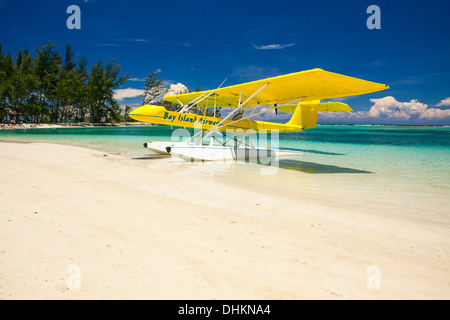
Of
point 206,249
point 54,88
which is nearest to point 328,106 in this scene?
point 206,249

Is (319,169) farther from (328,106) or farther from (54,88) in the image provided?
(54,88)

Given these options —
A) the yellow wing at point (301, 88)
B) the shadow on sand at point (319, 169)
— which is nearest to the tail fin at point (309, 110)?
the yellow wing at point (301, 88)

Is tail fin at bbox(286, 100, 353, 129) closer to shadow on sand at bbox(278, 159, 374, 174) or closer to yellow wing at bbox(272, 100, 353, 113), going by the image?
yellow wing at bbox(272, 100, 353, 113)

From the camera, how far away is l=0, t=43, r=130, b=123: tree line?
1572 inches

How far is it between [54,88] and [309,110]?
53.3 meters

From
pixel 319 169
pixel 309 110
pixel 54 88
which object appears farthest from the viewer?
pixel 54 88

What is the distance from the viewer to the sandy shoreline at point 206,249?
145 cm

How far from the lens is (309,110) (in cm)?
1265

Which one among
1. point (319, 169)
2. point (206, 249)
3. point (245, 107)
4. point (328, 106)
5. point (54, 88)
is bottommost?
point (206, 249)

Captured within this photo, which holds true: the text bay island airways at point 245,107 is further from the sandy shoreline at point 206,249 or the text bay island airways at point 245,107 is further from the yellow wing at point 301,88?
the sandy shoreline at point 206,249

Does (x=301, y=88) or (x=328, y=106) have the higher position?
(x=328, y=106)

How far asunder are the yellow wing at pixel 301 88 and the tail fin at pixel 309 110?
3162 millimetres

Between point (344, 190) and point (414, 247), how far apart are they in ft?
9.01
